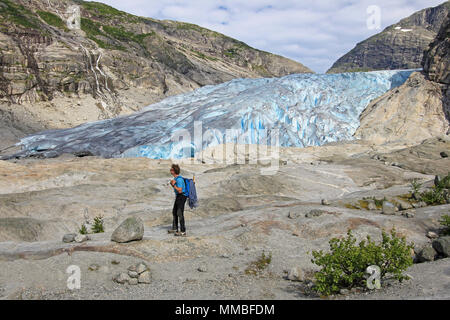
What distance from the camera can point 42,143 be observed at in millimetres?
29031

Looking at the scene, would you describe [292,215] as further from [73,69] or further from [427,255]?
[73,69]

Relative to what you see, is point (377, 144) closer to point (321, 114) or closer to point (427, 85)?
point (321, 114)

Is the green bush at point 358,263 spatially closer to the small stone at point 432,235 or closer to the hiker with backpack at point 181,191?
the hiker with backpack at point 181,191

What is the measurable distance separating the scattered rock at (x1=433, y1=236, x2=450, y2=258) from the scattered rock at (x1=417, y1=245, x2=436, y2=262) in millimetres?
149

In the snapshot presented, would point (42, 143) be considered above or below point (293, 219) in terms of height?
above

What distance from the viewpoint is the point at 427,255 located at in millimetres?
7301

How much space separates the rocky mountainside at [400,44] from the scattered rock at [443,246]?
146 m

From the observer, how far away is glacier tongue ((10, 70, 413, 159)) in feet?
92.3

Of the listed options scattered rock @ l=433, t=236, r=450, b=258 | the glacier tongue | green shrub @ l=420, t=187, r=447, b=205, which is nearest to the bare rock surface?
scattered rock @ l=433, t=236, r=450, b=258

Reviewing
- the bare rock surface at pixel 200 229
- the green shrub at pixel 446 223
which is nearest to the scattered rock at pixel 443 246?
the bare rock surface at pixel 200 229
